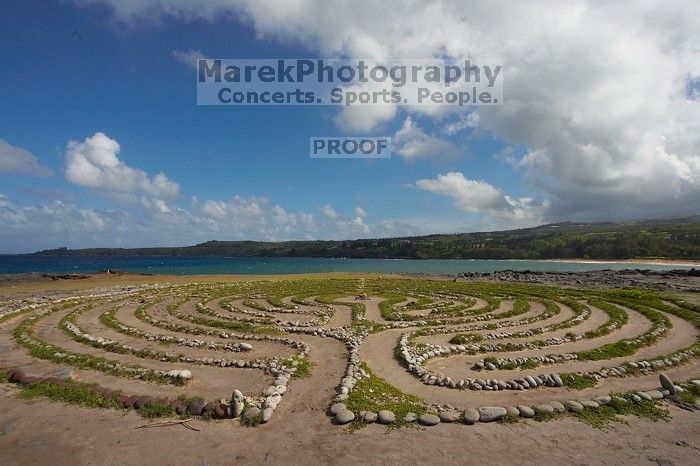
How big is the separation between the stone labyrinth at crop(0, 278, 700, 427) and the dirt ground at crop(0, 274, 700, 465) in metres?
0.53

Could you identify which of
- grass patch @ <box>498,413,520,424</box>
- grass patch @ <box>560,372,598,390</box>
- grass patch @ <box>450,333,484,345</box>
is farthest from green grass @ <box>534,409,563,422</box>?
grass patch @ <box>450,333,484,345</box>

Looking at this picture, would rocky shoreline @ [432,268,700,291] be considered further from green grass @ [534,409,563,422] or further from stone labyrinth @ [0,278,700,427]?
green grass @ [534,409,563,422]

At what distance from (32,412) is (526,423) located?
41.5ft

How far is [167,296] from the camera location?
116ft

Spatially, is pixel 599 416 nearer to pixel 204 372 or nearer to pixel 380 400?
pixel 380 400

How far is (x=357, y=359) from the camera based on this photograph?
579 inches

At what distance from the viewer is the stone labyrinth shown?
10.8m

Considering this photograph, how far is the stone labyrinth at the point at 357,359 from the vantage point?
10758 millimetres

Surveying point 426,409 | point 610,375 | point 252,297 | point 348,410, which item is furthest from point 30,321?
point 610,375

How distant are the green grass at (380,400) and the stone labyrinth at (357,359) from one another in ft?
0.18

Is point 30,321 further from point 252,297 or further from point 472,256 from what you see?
point 472,256

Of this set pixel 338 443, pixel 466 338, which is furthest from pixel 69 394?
pixel 466 338

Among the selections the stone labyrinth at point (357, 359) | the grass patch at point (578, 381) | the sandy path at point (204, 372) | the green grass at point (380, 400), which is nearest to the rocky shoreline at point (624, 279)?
the stone labyrinth at point (357, 359)

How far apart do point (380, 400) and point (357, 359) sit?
3.76 m
